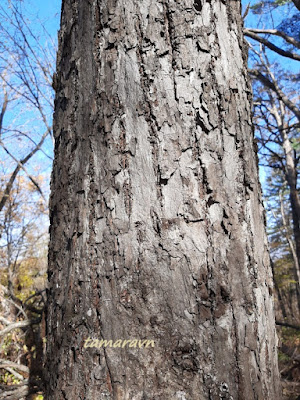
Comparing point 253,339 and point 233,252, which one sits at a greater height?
point 233,252

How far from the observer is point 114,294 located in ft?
2.53

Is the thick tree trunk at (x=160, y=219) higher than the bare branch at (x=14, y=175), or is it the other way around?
the bare branch at (x=14, y=175)

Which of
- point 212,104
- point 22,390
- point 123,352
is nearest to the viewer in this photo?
point 123,352

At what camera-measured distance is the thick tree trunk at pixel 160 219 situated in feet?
2.44

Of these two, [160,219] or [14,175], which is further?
[14,175]

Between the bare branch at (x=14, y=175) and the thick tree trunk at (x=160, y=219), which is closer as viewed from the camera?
the thick tree trunk at (x=160, y=219)

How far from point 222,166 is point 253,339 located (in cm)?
42

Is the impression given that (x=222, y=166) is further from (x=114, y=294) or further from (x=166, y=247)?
(x=114, y=294)

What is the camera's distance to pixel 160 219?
79 centimetres

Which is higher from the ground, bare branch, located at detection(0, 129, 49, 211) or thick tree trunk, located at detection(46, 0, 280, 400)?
bare branch, located at detection(0, 129, 49, 211)

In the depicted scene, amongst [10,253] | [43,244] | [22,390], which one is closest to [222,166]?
[22,390]

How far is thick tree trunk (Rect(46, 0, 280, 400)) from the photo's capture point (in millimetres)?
745

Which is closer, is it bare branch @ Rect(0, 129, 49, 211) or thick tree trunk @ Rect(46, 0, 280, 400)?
thick tree trunk @ Rect(46, 0, 280, 400)

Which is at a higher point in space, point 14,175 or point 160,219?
point 14,175
